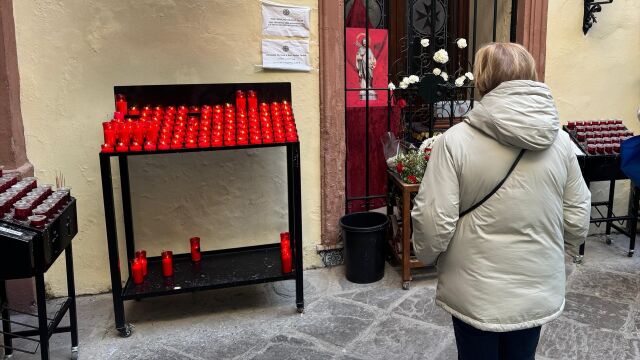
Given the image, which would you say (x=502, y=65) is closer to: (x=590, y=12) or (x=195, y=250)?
(x=195, y=250)

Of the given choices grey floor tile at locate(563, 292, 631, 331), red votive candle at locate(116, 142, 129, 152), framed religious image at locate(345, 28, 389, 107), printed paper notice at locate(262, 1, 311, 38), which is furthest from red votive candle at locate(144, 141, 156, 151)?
grey floor tile at locate(563, 292, 631, 331)

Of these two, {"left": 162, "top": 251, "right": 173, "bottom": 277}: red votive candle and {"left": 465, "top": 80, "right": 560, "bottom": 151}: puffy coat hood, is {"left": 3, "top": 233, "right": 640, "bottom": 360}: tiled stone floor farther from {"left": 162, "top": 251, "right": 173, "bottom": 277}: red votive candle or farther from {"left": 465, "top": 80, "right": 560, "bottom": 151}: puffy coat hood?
{"left": 465, "top": 80, "right": 560, "bottom": 151}: puffy coat hood

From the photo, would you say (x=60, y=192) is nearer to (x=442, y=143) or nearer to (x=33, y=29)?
(x=33, y=29)

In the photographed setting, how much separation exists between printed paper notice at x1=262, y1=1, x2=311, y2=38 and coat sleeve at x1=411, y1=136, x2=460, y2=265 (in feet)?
8.32

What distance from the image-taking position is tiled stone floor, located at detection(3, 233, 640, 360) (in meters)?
3.52

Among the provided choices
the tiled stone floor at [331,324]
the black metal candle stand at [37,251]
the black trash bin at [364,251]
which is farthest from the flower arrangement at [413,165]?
the black metal candle stand at [37,251]

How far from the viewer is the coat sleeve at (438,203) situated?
2121 millimetres

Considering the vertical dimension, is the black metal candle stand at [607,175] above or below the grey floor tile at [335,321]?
above

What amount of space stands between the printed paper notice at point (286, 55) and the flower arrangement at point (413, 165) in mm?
1085

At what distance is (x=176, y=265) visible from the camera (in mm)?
4191

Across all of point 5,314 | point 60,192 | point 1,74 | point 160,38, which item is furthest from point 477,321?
point 1,74

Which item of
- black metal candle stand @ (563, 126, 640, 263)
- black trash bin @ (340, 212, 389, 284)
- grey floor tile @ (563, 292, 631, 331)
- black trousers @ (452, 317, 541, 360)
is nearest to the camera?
black trousers @ (452, 317, 541, 360)

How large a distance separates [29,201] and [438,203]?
87.9 inches

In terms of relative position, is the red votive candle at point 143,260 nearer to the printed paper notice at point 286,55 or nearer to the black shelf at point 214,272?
the black shelf at point 214,272
